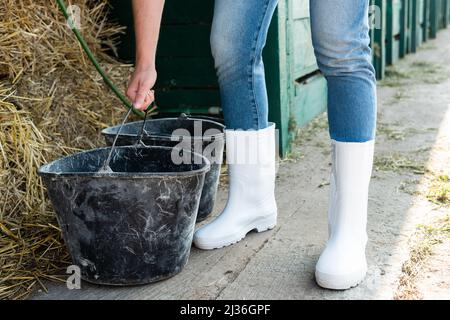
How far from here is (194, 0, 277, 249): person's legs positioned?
161 cm

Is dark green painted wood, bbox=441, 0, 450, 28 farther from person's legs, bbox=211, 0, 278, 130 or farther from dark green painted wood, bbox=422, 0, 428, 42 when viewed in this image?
person's legs, bbox=211, 0, 278, 130

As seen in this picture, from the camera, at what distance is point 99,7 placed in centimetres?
264

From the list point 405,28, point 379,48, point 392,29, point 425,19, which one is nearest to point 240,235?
point 379,48

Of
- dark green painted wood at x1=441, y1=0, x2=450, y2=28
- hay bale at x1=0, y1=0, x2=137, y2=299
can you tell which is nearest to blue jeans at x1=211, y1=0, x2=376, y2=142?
hay bale at x1=0, y1=0, x2=137, y2=299

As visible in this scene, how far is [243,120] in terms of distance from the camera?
1741 millimetres

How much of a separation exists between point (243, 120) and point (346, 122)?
35 centimetres

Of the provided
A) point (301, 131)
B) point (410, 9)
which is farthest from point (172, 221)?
point (410, 9)

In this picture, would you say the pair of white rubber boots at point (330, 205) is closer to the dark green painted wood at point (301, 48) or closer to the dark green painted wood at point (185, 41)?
the dark green painted wood at point (185, 41)

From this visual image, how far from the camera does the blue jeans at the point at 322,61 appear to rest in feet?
4.62

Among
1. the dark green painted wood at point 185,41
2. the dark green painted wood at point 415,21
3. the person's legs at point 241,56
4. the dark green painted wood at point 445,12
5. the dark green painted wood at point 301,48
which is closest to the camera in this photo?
the person's legs at point 241,56

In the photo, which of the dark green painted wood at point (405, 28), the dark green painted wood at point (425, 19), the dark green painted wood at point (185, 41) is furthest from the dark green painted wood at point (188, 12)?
the dark green painted wood at point (425, 19)

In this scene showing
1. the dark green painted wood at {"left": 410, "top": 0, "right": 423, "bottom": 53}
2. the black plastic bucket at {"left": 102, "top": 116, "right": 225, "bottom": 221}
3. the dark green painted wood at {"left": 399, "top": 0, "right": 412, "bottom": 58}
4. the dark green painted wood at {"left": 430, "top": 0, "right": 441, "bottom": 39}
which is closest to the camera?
the black plastic bucket at {"left": 102, "top": 116, "right": 225, "bottom": 221}

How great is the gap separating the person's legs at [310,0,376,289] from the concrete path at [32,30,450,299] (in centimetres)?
7

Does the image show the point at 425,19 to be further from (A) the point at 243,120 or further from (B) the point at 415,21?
(A) the point at 243,120
